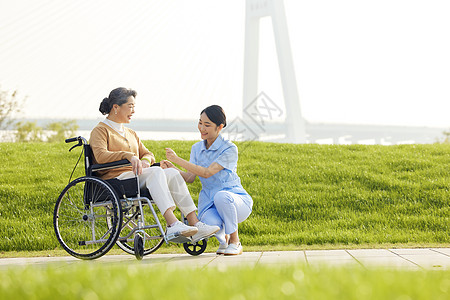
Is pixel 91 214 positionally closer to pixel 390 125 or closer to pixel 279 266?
pixel 279 266

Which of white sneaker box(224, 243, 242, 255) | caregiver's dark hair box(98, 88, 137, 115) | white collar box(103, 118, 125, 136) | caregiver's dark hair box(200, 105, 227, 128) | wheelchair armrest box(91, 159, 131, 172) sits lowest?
white sneaker box(224, 243, 242, 255)

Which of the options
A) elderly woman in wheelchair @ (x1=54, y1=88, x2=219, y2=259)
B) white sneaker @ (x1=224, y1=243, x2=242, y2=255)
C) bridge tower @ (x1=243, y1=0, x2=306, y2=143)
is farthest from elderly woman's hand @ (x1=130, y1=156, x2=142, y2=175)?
bridge tower @ (x1=243, y1=0, x2=306, y2=143)

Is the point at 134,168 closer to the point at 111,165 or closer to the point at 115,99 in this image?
the point at 111,165

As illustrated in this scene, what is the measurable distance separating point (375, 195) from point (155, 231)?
7.28 ft

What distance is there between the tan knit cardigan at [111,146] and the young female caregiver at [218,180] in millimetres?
243

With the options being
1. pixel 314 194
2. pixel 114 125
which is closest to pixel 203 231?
pixel 114 125

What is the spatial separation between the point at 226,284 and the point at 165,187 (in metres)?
1.63

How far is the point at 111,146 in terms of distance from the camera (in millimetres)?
3217

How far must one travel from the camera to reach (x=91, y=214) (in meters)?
3.20

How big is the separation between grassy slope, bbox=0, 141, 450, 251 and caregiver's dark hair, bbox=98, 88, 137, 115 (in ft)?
5.25

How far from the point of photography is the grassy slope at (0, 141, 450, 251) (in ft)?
14.4

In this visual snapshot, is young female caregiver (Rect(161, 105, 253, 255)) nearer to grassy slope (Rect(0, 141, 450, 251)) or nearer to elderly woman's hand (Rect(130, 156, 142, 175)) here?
elderly woman's hand (Rect(130, 156, 142, 175))

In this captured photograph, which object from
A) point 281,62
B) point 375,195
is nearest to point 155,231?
point 375,195

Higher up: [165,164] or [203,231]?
[165,164]
